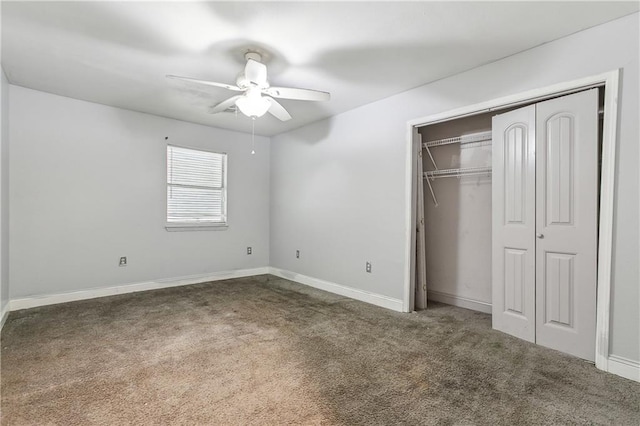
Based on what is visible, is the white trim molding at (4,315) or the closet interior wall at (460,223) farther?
the closet interior wall at (460,223)

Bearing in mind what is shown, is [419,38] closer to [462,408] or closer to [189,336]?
[462,408]

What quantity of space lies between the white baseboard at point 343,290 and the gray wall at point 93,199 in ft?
3.42

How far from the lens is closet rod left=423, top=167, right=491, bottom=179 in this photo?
363 centimetres

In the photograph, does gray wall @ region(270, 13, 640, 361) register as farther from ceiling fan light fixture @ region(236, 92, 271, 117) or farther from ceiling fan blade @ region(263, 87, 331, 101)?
ceiling fan light fixture @ region(236, 92, 271, 117)

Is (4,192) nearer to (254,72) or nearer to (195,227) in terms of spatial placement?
(195,227)

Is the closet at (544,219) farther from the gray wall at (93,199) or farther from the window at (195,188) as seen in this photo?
the gray wall at (93,199)

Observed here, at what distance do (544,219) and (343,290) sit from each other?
2.49m

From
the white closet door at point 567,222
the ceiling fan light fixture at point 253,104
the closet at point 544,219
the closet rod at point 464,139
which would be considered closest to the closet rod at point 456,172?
the closet at point 544,219

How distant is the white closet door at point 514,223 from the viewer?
2.76 m

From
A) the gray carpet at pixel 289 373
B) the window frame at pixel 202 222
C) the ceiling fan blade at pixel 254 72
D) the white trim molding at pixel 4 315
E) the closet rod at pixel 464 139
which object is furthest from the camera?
the window frame at pixel 202 222

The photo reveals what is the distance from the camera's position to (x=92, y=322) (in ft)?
10.4

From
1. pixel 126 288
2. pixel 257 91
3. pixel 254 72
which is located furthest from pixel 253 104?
pixel 126 288

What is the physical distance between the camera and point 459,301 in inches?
153

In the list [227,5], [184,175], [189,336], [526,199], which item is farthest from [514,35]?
[184,175]
